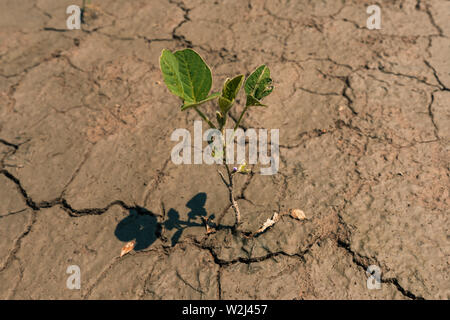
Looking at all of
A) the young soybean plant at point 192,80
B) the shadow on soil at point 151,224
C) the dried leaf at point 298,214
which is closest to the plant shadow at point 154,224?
the shadow on soil at point 151,224

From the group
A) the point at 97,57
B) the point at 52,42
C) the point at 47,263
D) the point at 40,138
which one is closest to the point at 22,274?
the point at 47,263

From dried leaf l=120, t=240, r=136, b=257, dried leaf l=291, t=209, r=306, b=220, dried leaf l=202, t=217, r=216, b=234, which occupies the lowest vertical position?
dried leaf l=120, t=240, r=136, b=257

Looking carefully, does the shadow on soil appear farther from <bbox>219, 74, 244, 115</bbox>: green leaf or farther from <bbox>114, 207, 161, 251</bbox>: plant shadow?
<bbox>219, 74, 244, 115</bbox>: green leaf

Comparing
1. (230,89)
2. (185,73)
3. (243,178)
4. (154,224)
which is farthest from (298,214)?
(185,73)

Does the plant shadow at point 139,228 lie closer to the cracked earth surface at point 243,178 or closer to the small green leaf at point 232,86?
the cracked earth surface at point 243,178

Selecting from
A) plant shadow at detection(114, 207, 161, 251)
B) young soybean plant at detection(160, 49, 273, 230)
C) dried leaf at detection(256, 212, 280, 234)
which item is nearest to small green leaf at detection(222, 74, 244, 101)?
young soybean plant at detection(160, 49, 273, 230)

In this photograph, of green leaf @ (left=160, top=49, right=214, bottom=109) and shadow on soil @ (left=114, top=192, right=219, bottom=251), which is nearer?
green leaf @ (left=160, top=49, right=214, bottom=109)

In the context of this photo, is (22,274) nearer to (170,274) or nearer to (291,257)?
(170,274)

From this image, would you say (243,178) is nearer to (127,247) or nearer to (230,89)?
(127,247)
